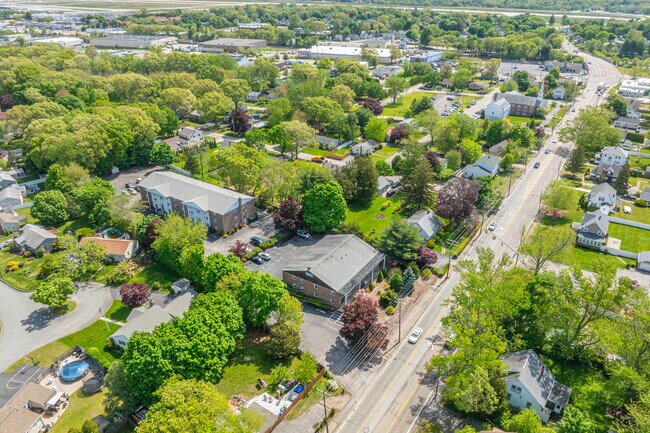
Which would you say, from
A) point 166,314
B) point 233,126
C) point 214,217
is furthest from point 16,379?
point 233,126

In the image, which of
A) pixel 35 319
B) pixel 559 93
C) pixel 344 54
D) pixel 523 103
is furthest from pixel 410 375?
pixel 344 54

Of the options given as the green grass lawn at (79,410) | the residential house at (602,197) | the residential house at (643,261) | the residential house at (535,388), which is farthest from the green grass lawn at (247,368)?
the residential house at (602,197)

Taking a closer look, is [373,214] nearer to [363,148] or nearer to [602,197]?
[363,148]

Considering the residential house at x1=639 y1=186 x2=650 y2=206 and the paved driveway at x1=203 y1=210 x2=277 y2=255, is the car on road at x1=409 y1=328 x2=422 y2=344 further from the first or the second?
the residential house at x1=639 y1=186 x2=650 y2=206

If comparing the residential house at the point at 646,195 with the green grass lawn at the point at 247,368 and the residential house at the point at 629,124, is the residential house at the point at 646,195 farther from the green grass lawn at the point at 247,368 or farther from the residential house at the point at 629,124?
the green grass lawn at the point at 247,368

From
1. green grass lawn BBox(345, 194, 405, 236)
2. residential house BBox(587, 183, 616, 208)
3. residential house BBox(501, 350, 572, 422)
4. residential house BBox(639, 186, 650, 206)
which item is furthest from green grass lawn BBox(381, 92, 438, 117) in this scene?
residential house BBox(501, 350, 572, 422)

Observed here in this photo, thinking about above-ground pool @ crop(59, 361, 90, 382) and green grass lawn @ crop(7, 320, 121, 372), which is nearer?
above-ground pool @ crop(59, 361, 90, 382)

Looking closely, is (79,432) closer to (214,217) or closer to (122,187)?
(214,217)
